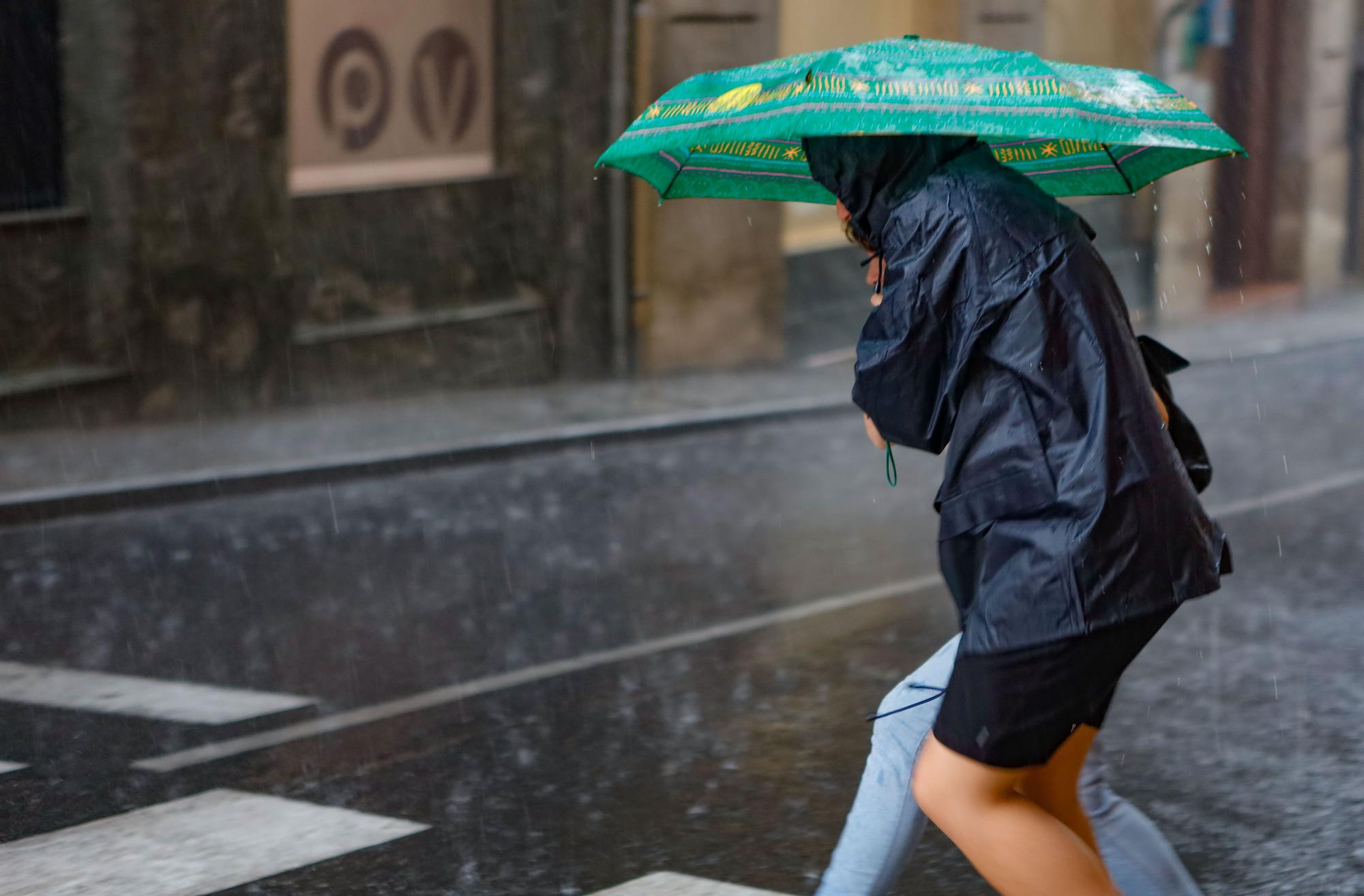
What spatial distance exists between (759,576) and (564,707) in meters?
2.17

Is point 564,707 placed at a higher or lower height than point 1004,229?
lower

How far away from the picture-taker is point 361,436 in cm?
1155

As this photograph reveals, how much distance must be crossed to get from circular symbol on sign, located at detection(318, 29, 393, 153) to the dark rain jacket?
1085 cm

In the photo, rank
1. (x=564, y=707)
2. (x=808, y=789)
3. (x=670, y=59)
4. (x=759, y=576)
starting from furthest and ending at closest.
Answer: (x=670, y=59), (x=759, y=576), (x=564, y=707), (x=808, y=789)

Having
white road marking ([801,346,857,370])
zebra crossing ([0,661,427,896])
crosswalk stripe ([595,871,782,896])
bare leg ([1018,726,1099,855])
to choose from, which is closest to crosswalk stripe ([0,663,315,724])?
zebra crossing ([0,661,427,896])

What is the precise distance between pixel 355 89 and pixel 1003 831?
11.2m

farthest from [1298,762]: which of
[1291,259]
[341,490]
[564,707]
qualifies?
[1291,259]

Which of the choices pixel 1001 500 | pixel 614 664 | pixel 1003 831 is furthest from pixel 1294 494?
pixel 1001 500

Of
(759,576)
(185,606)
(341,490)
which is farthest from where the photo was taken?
(341,490)

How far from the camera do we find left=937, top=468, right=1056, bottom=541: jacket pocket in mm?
→ 2898

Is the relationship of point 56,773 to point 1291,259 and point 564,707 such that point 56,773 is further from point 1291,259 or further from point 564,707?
point 1291,259

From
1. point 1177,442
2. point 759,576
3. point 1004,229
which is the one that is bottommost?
point 759,576

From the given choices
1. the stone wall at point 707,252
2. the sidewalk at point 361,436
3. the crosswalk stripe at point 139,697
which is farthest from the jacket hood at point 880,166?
the stone wall at point 707,252

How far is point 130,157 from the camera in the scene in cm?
1185
